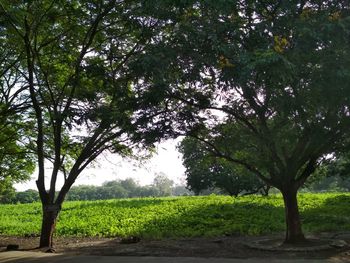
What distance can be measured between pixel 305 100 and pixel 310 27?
67.9 inches

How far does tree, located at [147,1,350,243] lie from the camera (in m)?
9.30

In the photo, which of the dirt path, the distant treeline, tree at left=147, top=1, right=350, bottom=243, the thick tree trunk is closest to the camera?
tree at left=147, top=1, right=350, bottom=243

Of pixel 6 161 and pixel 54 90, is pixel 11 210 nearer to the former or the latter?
pixel 6 161

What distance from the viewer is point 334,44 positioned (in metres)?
9.58

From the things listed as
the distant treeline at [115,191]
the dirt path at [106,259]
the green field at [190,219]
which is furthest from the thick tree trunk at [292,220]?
the distant treeline at [115,191]

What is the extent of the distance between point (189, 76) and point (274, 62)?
257cm

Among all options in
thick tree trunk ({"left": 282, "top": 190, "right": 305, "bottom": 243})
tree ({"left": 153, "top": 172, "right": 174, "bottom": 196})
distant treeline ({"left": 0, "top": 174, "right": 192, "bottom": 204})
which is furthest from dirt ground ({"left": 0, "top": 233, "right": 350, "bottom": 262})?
tree ({"left": 153, "top": 172, "right": 174, "bottom": 196})

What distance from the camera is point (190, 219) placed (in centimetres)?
2259

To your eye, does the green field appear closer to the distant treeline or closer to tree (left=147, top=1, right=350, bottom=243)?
tree (left=147, top=1, right=350, bottom=243)

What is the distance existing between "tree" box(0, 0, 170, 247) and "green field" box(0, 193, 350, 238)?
503 centimetres

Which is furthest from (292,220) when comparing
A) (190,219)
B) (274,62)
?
(190,219)

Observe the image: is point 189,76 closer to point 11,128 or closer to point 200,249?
point 200,249

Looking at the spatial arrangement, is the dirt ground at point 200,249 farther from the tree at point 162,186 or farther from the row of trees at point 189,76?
the tree at point 162,186

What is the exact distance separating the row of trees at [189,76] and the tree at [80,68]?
5 centimetres
